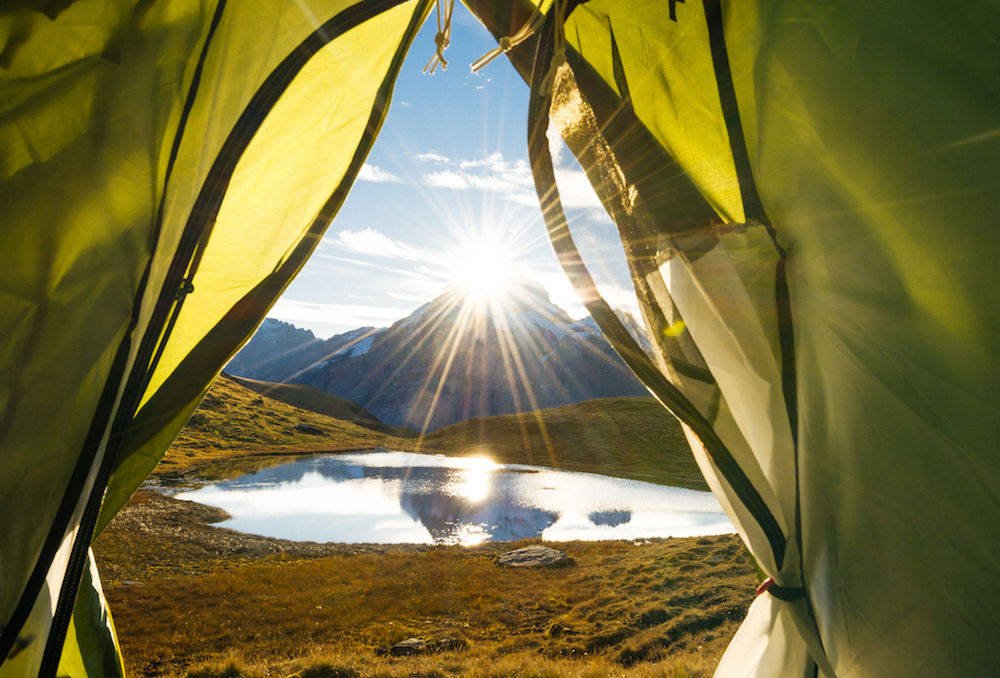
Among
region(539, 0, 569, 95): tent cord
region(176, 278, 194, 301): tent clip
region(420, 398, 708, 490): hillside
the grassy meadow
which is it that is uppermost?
region(539, 0, 569, 95): tent cord

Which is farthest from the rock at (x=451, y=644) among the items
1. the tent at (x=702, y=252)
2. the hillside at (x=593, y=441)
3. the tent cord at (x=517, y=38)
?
the hillside at (x=593, y=441)

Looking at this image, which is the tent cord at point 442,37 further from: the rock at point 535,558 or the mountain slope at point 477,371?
the mountain slope at point 477,371

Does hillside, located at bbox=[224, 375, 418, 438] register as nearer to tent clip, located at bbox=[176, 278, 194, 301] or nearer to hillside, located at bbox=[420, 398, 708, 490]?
hillside, located at bbox=[420, 398, 708, 490]

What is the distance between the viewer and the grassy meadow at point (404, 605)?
641cm

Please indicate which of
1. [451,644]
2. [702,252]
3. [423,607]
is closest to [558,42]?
[702,252]

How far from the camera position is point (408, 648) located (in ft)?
24.1

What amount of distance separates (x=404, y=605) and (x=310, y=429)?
245 feet

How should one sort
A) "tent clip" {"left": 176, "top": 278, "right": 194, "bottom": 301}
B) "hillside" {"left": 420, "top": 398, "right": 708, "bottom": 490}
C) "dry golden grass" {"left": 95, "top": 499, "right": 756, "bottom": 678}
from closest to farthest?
"tent clip" {"left": 176, "top": 278, "right": 194, "bottom": 301} < "dry golden grass" {"left": 95, "top": 499, "right": 756, "bottom": 678} < "hillside" {"left": 420, "top": 398, "right": 708, "bottom": 490}

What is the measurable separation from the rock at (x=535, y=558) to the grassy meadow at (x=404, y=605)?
472mm

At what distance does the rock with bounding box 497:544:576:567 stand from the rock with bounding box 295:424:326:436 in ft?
226

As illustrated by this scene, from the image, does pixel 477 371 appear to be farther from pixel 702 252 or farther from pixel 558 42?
pixel 702 252

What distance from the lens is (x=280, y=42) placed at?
1992mm

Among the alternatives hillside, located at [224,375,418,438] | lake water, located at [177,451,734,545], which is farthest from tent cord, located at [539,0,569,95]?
hillside, located at [224,375,418,438]

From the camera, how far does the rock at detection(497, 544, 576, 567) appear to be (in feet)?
50.2
